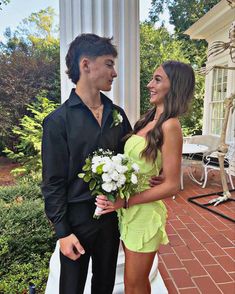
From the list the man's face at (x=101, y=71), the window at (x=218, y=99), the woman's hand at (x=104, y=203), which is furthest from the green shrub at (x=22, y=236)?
the window at (x=218, y=99)

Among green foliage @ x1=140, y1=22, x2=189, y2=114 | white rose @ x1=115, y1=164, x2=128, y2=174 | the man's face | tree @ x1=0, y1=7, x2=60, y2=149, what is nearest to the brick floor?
white rose @ x1=115, y1=164, x2=128, y2=174

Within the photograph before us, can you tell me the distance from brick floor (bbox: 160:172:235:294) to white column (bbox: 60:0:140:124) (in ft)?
4.79

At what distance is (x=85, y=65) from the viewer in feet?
3.98

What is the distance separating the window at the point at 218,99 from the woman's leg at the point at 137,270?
19.7 feet

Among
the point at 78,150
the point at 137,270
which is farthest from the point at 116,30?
the point at 137,270

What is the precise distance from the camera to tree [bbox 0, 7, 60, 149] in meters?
7.18

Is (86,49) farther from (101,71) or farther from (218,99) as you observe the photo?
(218,99)

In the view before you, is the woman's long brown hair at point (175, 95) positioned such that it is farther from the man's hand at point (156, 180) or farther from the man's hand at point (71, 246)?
the man's hand at point (71, 246)

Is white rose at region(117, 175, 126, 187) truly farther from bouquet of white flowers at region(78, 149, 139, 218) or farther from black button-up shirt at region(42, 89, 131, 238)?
black button-up shirt at region(42, 89, 131, 238)

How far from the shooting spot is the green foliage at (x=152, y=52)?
30.3 ft

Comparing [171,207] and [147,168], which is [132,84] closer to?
[147,168]

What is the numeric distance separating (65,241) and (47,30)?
10.5 m

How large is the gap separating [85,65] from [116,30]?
65cm

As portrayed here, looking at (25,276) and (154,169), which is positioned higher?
(154,169)
